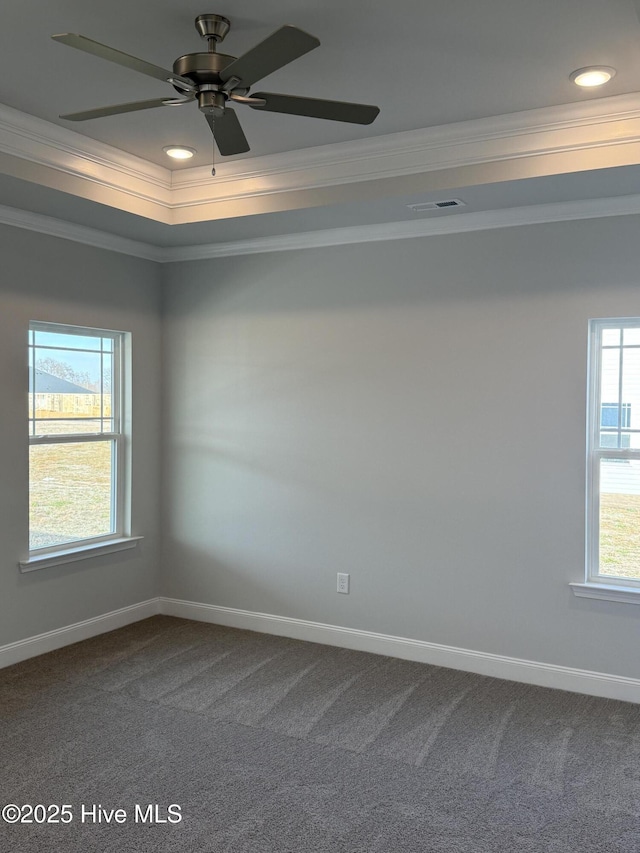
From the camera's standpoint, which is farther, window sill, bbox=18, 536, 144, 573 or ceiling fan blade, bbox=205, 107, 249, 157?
window sill, bbox=18, 536, 144, 573

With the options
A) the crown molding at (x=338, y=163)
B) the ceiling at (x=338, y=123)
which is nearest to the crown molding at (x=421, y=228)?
the ceiling at (x=338, y=123)

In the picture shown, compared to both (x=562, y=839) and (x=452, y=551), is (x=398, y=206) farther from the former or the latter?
(x=562, y=839)

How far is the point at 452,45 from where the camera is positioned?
267cm

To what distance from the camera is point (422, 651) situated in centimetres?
413

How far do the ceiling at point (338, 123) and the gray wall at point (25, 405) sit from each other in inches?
11.9

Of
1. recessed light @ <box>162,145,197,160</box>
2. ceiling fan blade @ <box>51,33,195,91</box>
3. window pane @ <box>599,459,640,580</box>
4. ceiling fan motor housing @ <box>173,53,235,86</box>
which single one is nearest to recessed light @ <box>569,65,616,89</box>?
ceiling fan motor housing @ <box>173,53,235,86</box>

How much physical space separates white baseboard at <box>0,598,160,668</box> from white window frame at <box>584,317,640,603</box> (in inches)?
112

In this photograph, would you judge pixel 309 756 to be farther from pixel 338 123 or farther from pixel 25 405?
pixel 338 123

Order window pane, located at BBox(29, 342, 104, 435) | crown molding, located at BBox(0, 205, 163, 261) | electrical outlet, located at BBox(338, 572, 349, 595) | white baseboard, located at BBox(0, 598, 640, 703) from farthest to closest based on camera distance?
electrical outlet, located at BBox(338, 572, 349, 595) → window pane, located at BBox(29, 342, 104, 435) → crown molding, located at BBox(0, 205, 163, 261) → white baseboard, located at BBox(0, 598, 640, 703)

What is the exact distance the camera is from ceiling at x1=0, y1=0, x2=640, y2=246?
2514mm

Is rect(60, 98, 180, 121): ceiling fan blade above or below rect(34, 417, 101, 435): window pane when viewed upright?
above

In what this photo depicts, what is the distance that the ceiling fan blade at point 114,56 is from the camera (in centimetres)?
198

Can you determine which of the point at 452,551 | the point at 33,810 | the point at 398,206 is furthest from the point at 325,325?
the point at 33,810

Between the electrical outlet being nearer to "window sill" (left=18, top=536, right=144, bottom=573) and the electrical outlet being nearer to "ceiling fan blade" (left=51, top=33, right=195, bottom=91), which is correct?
"window sill" (left=18, top=536, right=144, bottom=573)
